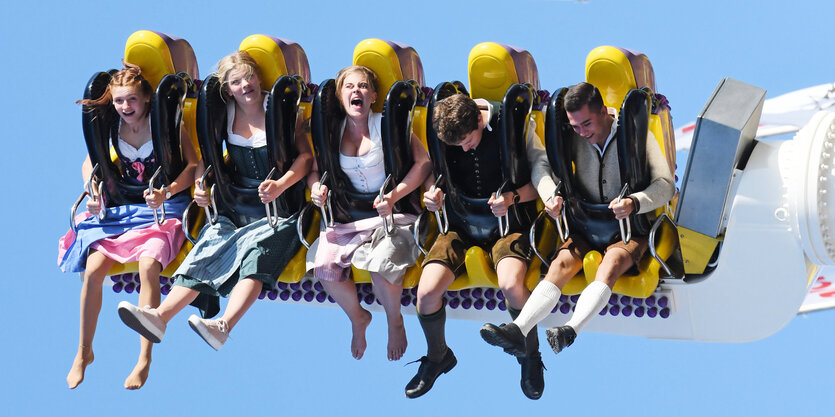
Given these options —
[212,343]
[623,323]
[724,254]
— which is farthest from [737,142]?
[212,343]

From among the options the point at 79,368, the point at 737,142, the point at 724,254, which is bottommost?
the point at 79,368

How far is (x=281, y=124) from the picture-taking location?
6582 mm

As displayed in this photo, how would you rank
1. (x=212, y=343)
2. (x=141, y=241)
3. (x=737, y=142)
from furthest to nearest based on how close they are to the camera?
(x=141, y=241), (x=212, y=343), (x=737, y=142)

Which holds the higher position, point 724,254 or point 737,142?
point 737,142

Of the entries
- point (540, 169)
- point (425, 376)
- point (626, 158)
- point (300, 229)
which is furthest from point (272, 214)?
point (626, 158)

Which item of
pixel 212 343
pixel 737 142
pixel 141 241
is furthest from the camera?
pixel 141 241

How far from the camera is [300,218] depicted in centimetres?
673

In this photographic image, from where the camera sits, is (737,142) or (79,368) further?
(79,368)

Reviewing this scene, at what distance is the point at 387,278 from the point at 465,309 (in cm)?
42

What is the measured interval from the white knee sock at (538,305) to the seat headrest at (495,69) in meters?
0.87

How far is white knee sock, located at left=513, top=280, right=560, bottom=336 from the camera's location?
6.05 metres

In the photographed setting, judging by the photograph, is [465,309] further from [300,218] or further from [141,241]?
[141,241]

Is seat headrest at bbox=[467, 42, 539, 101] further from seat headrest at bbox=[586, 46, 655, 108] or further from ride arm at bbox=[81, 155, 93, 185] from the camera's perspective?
ride arm at bbox=[81, 155, 93, 185]

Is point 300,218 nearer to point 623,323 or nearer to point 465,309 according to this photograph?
point 465,309
